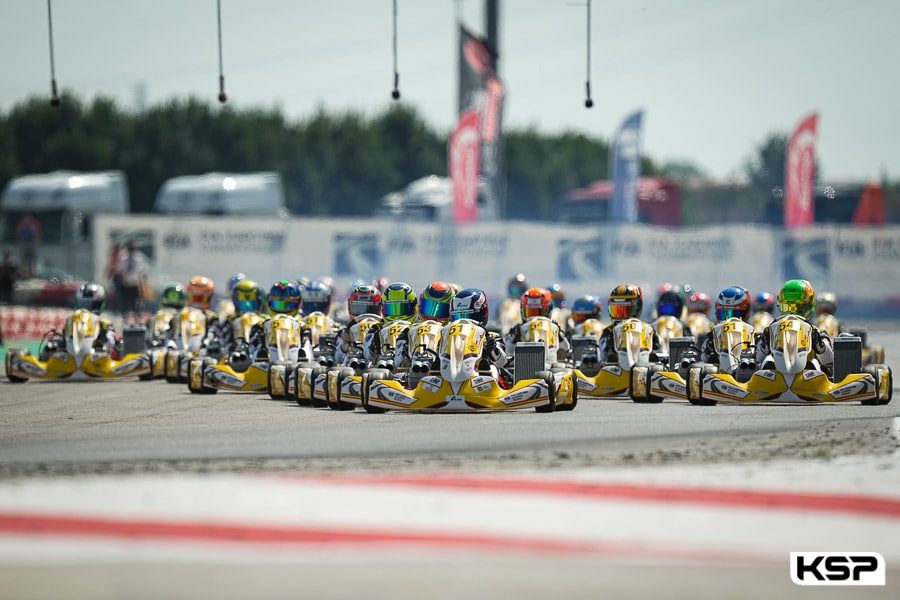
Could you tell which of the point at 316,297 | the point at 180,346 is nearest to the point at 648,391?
the point at 316,297

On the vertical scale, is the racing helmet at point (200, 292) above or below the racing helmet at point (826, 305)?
above

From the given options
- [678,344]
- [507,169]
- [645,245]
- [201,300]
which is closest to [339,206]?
[507,169]

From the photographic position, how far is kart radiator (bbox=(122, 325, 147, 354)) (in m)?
21.6

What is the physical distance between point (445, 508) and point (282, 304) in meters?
11.4

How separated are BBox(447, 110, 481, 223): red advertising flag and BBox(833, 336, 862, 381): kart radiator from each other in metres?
20.4

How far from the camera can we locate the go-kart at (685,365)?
656 inches

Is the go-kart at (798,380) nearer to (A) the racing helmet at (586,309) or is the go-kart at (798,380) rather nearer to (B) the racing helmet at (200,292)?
(A) the racing helmet at (586,309)

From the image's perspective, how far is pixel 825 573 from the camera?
7.03 meters

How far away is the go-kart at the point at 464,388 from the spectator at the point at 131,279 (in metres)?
16.1

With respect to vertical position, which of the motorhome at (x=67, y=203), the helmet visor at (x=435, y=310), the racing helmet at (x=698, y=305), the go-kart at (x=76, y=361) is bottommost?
the go-kart at (x=76, y=361)

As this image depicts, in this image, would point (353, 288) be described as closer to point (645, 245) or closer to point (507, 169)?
point (645, 245)

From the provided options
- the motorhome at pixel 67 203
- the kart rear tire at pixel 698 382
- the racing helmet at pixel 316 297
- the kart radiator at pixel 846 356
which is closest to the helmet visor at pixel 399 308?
the kart rear tire at pixel 698 382

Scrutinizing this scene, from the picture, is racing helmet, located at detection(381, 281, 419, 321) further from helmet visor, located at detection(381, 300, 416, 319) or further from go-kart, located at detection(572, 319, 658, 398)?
go-kart, located at detection(572, 319, 658, 398)

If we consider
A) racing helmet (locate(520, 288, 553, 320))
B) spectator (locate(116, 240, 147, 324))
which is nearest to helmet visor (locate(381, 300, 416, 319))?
racing helmet (locate(520, 288, 553, 320))
